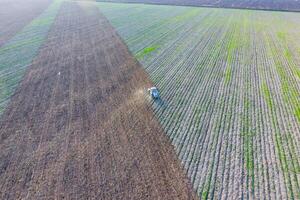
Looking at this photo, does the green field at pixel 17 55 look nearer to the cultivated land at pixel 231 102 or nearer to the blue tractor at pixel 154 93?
the blue tractor at pixel 154 93

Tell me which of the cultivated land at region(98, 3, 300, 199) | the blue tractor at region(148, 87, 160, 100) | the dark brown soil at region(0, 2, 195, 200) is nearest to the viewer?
the dark brown soil at region(0, 2, 195, 200)

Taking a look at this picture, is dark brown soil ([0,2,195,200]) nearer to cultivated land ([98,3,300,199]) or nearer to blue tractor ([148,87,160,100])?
blue tractor ([148,87,160,100])

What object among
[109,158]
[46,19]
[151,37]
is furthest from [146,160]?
[46,19]

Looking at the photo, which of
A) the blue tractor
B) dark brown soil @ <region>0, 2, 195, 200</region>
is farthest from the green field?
the blue tractor

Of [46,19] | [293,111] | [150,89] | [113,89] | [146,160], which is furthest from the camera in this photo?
[46,19]

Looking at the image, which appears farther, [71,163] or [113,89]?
[113,89]

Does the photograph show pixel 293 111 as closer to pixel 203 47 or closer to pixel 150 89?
pixel 150 89
